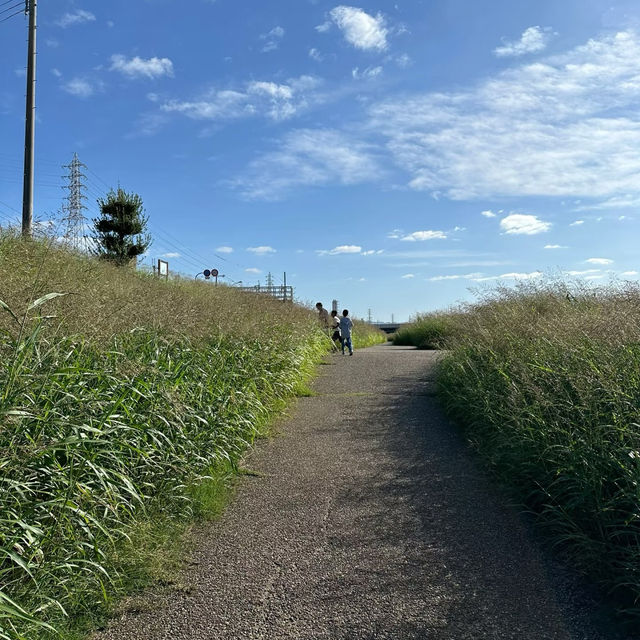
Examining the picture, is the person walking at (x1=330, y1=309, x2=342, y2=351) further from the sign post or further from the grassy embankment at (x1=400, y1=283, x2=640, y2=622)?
the grassy embankment at (x1=400, y1=283, x2=640, y2=622)

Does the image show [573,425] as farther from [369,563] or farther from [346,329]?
[346,329]

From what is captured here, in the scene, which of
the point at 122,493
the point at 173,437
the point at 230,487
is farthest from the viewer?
the point at 230,487

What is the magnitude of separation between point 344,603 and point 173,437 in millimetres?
1820

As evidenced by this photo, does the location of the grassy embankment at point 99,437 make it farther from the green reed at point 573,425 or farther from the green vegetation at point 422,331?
the green vegetation at point 422,331

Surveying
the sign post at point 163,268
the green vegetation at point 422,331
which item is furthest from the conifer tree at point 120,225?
the green vegetation at point 422,331

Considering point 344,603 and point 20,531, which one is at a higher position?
point 20,531

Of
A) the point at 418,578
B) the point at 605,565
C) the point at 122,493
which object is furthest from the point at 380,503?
the point at 122,493

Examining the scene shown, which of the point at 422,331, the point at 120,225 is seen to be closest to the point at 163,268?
the point at 120,225

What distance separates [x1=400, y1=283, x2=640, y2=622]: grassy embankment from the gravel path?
0.23 metres

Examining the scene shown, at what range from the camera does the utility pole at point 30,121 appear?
1126cm

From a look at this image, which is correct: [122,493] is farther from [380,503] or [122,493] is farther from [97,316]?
[380,503]

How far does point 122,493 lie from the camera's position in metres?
3.34

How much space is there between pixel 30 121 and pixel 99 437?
11144mm

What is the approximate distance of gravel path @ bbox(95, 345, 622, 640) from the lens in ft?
8.54
